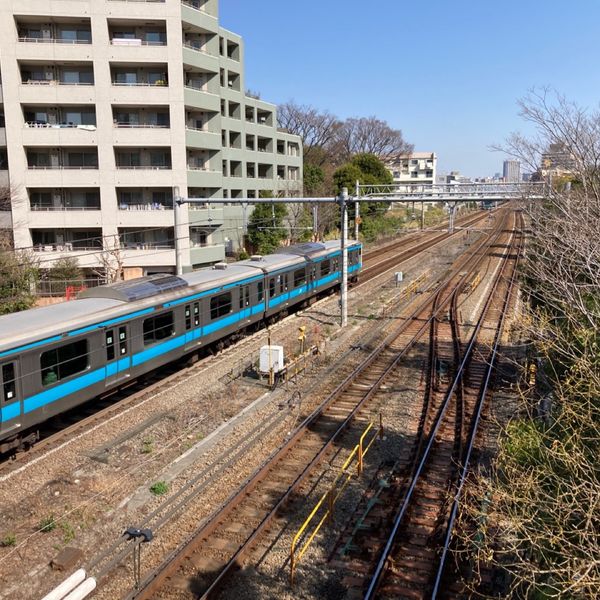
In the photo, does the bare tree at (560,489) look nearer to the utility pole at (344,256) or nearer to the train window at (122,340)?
the train window at (122,340)

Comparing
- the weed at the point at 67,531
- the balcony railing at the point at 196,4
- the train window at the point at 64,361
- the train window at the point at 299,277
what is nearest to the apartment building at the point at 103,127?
the balcony railing at the point at 196,4

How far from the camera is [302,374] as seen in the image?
1705cm

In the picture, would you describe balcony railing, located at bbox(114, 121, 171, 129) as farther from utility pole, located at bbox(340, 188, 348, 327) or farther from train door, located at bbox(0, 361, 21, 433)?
train door, located at bbox(0, 361, 21, 433)

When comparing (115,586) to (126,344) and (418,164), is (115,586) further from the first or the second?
(418,164)

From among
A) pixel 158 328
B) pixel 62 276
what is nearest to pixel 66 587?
pixel 158 328

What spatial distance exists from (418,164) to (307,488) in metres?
116

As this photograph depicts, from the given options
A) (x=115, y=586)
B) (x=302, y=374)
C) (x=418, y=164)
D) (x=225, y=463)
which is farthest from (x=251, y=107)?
(x=418, y=164)

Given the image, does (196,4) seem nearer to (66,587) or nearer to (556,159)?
(556,159)

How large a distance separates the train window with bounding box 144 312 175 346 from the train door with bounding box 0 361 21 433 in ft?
13.7

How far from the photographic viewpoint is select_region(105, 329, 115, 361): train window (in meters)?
13.4

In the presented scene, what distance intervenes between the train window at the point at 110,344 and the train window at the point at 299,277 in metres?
11.3

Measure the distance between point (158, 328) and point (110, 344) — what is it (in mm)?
1989

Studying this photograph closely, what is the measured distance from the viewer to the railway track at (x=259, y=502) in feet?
26.3

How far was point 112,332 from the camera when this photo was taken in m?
13.5
